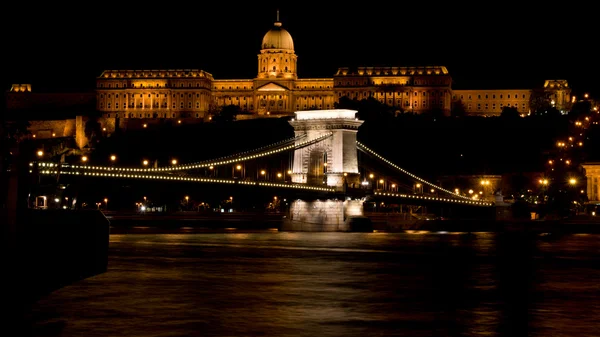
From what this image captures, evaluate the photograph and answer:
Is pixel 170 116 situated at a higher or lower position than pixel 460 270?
higher

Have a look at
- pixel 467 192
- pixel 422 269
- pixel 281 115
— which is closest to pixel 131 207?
pixel 467 192

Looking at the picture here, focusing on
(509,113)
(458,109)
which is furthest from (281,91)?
(509,113)

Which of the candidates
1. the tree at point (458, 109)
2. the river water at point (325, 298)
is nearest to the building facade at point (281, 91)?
the tree at point (458, 109)

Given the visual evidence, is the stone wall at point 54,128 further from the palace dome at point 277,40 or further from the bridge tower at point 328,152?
the bridge tower at point 328,152

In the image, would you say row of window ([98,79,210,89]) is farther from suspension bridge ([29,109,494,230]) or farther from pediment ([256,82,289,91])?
suspension bridge ([29,109,494,230])

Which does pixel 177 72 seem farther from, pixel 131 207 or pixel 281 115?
pixel 131 207

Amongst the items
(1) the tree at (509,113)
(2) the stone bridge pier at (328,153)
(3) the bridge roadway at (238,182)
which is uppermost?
(1) the tree at (509,113)

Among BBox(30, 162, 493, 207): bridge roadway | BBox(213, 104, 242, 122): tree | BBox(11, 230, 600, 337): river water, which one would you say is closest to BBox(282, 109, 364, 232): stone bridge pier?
BBox(30, 162, 493, 207): bridge roadway
